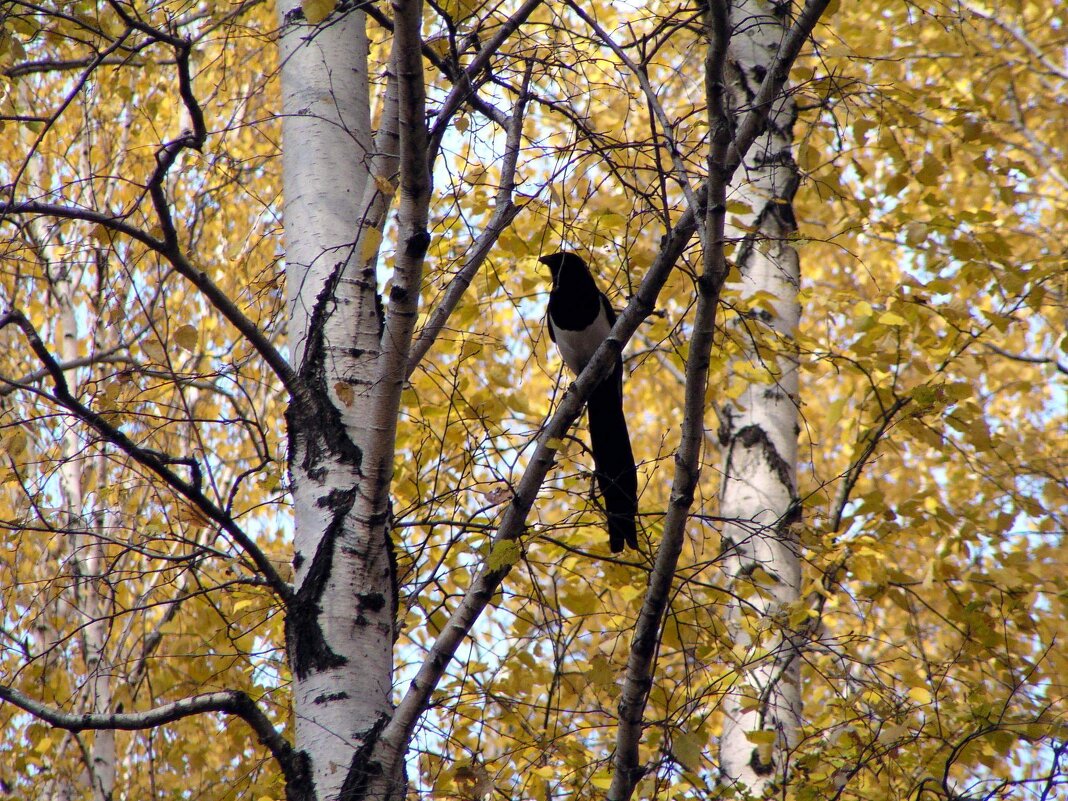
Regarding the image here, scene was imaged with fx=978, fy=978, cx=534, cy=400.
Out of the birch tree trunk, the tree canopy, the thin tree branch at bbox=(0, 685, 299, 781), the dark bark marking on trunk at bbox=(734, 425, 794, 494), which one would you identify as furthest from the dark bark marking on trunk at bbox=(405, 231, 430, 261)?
the dark bark marking on trunk at bbox=(734, 425, 794, 494)

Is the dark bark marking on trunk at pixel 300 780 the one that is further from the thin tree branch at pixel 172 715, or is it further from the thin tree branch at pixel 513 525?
the thin tree branch at pixel 513 525

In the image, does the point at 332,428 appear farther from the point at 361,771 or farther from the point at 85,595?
the point at 85,595

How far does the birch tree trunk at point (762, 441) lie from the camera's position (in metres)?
3.13

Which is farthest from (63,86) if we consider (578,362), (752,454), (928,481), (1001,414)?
(1001,414)

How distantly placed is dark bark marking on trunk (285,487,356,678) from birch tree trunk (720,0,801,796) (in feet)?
4.52

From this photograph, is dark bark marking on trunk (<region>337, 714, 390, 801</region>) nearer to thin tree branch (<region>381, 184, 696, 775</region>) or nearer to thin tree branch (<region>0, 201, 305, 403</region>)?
thin tree branch (<region>381, 184, 696, 775</region>)

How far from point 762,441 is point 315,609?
1.95 metres

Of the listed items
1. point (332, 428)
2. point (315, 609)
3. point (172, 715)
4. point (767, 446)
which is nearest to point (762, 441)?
point (767, 446)

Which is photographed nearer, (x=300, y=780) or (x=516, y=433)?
(x=300, y=780)

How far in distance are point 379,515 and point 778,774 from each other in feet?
5.55

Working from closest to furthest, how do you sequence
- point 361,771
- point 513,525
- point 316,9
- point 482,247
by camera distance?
point 316,9 < point 361,771 < point 513,525 < point 482,247

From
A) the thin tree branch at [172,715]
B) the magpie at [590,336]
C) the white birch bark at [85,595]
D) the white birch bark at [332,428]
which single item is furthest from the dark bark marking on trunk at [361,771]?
the white birch bark at [85,595]

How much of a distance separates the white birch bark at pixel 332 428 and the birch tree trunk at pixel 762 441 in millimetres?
1248

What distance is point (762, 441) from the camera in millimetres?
3500
